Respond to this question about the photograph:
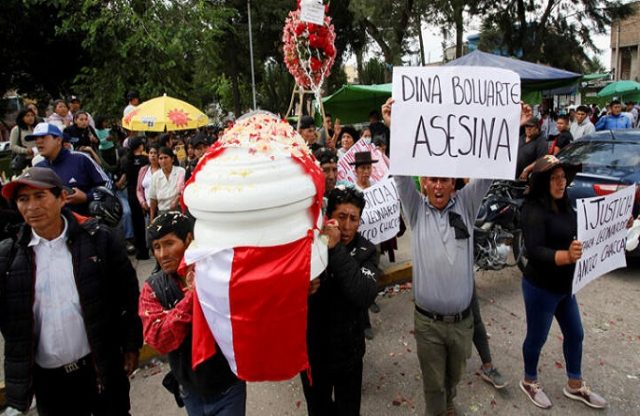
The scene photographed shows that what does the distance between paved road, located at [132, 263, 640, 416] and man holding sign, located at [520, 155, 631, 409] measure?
0.27 meters

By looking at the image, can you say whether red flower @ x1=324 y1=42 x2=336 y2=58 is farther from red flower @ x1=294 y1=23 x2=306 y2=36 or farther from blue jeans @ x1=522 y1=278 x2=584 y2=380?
blue jeans @ x1=522 y1=278 x2=584 y2=380

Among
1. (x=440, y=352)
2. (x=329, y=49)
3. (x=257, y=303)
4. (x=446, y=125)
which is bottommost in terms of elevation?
(x=440, y=352)

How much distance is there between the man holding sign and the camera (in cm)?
298

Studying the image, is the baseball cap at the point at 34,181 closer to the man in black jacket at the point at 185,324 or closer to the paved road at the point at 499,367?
the man in black jacket at the point at 185,324

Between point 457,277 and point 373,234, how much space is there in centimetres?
151

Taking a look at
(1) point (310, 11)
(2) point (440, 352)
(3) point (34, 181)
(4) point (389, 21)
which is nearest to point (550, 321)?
(2) point (440, 352)

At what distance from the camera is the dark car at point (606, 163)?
565cm

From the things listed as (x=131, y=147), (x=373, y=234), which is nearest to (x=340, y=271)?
(x=373, y=234)

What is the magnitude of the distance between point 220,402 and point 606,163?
20.5ft

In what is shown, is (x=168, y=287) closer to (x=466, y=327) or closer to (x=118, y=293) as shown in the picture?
(x=118, y=293)

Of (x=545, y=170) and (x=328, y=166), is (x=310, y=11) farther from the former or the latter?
(x=545, y=170)

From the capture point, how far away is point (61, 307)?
2375 mm

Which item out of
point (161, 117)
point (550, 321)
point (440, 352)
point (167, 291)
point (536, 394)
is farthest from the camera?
point (161, 117)

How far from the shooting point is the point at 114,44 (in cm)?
995
